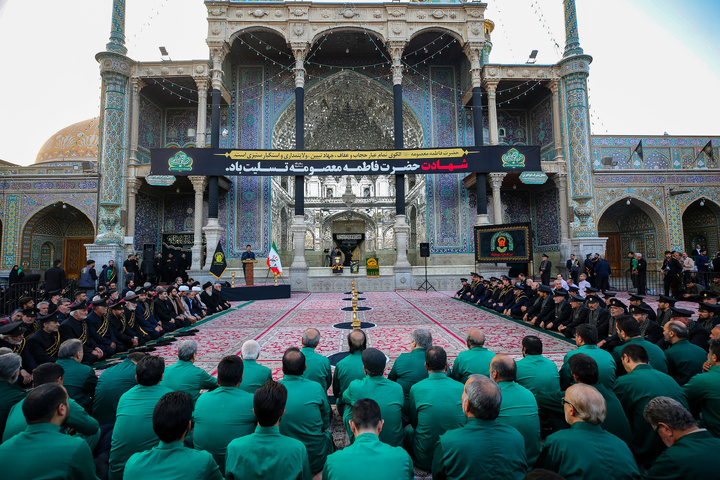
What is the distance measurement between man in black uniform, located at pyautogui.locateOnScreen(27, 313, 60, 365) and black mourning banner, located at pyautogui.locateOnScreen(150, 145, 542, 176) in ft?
27.5

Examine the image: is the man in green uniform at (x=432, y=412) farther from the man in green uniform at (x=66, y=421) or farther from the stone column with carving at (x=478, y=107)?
the stone column with carving at (x=478, y=107)

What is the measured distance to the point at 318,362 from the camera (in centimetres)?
263

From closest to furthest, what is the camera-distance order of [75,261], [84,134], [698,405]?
[698,405] → [75,261] → [84,134]

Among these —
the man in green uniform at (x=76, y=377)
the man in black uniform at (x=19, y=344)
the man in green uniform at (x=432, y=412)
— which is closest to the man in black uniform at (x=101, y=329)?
the man in black uniform at (x=19, y=344)

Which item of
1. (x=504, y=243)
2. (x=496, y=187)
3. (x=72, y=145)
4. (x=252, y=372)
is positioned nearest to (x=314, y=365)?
(x=252, y=372)

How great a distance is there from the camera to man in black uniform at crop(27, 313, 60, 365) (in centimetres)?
345

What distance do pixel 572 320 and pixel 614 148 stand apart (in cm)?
1062

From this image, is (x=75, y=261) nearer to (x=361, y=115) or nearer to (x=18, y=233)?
(x=18, y=233)

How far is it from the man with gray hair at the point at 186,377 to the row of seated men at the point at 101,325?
1791 millimetres

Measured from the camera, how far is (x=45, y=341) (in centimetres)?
365

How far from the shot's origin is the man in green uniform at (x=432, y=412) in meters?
1.88

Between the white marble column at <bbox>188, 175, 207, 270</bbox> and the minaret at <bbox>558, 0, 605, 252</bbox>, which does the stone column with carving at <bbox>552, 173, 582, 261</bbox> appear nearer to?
the minaret at <bbox>558, 0, 605, 252</bbox>

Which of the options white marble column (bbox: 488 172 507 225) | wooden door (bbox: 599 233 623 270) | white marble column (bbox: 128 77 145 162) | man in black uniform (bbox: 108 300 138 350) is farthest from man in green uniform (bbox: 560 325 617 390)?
wooden door (bbox: 599 233 623 270)

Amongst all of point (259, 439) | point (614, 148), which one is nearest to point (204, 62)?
point (259, 439)
